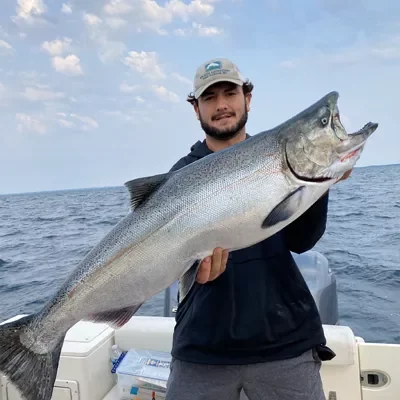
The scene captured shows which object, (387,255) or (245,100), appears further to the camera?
(387,255)

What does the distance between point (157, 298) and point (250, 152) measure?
293 inches

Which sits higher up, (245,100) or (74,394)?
(245,100)

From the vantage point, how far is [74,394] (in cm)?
430

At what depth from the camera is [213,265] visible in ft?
8.71

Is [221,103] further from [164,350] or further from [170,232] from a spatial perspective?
[164,350]

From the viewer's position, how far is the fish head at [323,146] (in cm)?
254

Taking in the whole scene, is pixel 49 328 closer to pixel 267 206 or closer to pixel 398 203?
pixel 267 206

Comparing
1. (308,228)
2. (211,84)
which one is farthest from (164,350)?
(211,84)

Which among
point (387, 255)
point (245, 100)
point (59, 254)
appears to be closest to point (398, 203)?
point (387, 255)

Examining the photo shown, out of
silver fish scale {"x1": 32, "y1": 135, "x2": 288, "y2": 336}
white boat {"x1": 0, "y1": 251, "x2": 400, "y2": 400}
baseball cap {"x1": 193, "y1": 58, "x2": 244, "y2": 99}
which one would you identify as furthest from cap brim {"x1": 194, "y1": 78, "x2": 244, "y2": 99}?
white boat {"x1": 0, "y1": 251, "x2": 400, "y2": 400}

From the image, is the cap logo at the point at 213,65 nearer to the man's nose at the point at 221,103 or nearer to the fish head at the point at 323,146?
the man's nose at the point at 221,103

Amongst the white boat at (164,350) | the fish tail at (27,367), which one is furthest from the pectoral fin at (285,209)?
the white boat at (164,350)

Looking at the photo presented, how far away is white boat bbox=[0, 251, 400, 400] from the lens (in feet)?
13.0

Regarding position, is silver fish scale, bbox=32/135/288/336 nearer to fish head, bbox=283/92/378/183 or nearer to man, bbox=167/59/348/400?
fish head, bbox=283/92/378/183
